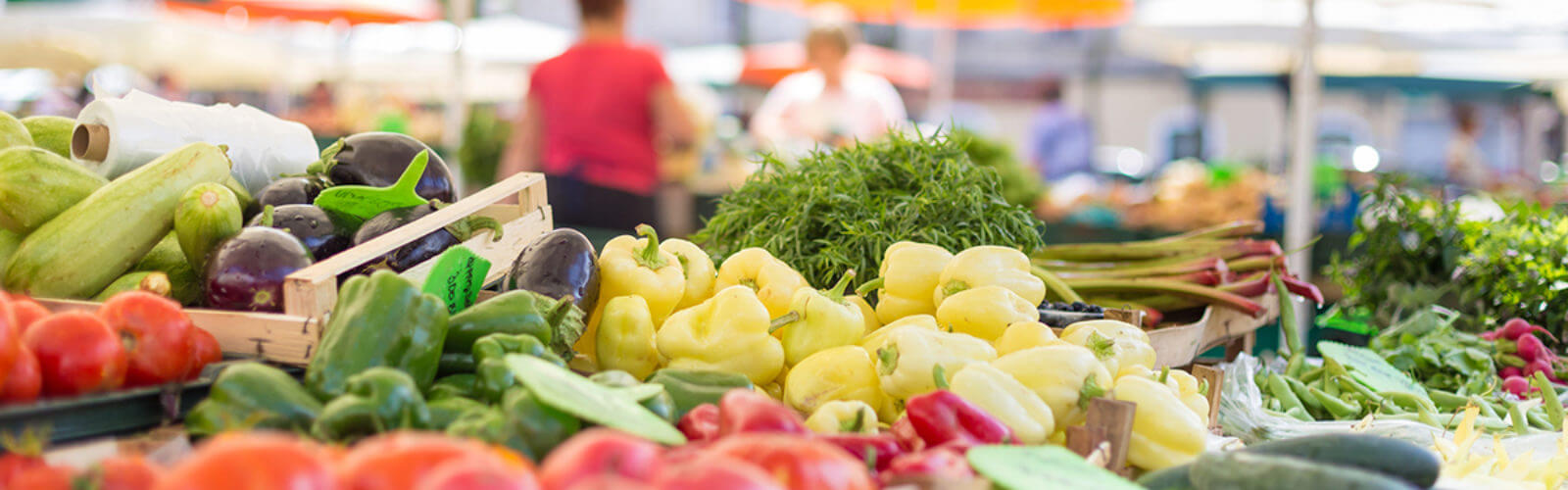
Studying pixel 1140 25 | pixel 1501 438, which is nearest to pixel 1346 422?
pixel 1501 438

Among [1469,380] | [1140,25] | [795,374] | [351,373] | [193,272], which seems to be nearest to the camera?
[351,373]

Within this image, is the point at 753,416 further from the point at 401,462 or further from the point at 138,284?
the point at 138,284

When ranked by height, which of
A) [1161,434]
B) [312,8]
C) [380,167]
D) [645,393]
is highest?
[312,8]

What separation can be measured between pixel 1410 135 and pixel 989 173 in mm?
31442

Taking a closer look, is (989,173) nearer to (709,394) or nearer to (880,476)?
(709,394)

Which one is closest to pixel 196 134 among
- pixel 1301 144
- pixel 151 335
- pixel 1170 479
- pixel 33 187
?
pixel 33 187

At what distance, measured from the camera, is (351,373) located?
1.49 m

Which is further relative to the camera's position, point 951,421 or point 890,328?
point 890,328

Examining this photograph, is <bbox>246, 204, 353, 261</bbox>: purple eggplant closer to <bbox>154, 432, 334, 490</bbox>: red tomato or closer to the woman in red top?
<bbox>154, 432, 334, 490</bbox>: red tomato

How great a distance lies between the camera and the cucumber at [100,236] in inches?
75.9

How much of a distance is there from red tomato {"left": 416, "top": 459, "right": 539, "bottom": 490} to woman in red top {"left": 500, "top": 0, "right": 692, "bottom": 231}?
13.2ft

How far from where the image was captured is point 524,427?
1.34 meters

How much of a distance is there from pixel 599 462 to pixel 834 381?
902 mm

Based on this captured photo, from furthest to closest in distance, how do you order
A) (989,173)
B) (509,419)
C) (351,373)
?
1. (989,173)
2. (351,373)
3. (509,419)
